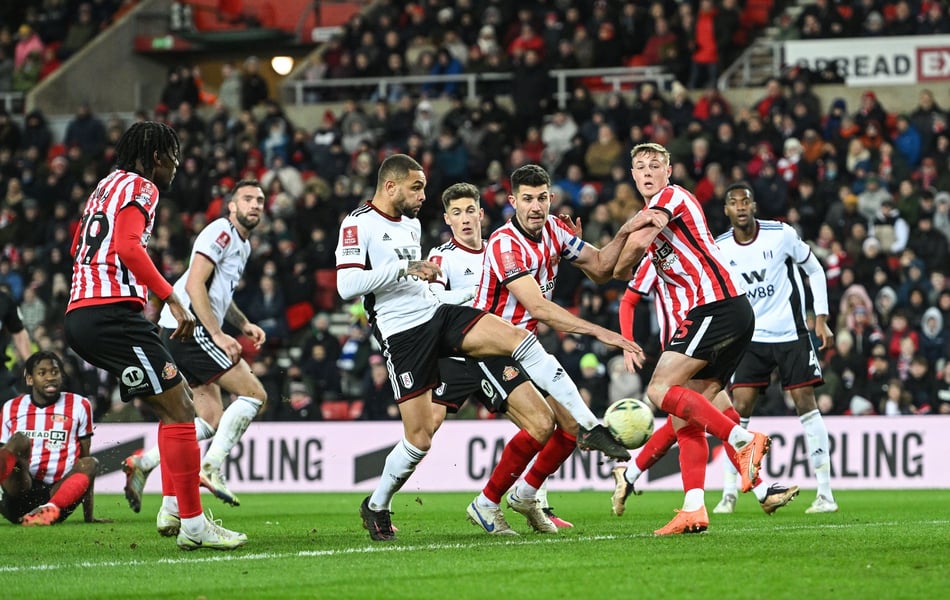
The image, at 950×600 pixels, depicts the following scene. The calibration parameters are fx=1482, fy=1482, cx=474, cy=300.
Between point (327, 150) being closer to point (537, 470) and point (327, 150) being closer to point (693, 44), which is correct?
point (693, 44)

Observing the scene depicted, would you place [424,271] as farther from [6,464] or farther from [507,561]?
[6,464]

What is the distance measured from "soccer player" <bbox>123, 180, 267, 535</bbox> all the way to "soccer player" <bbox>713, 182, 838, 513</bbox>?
13.5ft

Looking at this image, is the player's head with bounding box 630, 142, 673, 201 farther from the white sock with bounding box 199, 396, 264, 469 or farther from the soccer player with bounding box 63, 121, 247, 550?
the white sock with bounding box 199, 396, 264, 469

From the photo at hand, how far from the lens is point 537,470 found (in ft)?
33.1

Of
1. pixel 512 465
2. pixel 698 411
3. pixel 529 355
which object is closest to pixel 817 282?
pixel 698 411

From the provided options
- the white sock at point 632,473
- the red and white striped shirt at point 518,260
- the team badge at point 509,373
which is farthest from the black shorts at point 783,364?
the team badge at point 509,373

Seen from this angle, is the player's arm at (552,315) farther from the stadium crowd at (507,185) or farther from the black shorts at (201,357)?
the stadium crowd at (507,185)

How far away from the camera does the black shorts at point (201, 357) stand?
40.2 ft

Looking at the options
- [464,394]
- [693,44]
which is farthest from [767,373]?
[693,44]

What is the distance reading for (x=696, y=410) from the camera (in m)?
9.41

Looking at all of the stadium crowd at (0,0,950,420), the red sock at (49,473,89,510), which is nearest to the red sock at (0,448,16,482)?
the red sock at (49,473,89,510)

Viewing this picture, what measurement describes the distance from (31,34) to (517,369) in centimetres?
2472

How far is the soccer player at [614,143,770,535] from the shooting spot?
9438 millimetres

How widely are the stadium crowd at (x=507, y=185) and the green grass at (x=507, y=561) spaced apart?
7.21 m
